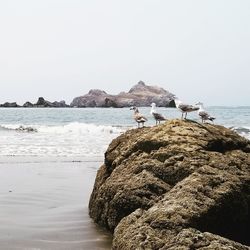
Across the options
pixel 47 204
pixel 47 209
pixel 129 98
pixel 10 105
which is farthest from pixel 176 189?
pixel 129 98

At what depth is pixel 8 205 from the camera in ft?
24.5

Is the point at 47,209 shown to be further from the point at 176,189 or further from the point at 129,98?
the point at 129,98

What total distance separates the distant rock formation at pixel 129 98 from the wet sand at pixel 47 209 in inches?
4443

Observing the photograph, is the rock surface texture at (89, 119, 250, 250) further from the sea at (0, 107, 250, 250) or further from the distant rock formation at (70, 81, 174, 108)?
the distant rock formation at (70, 81, 174, 108)

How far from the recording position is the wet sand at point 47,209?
5.59 metres

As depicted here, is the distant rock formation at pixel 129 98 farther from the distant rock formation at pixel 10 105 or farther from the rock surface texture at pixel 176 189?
the rock surface texture at pixel 176 189

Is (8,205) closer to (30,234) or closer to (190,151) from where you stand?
(30,234)

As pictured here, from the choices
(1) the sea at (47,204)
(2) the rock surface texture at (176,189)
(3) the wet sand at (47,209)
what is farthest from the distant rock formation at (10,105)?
(2) the rock surface texture at (176,189)

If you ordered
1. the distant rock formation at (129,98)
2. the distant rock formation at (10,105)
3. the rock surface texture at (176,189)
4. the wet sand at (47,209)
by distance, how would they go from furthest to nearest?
the distant rock formation at (129,98) → the distant rock formation at (10,105) → the wet sand at (47,209) → the rock surface texture at (176,189)

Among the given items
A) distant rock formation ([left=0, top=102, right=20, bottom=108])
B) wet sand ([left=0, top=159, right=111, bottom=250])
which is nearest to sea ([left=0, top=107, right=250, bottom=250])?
wet sand ([left=0, top=159, right=111, bottom=250])

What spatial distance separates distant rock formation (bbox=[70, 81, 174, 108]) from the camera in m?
126

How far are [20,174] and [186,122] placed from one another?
5031mm

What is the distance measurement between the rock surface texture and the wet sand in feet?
1.36

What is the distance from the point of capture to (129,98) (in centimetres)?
13300
